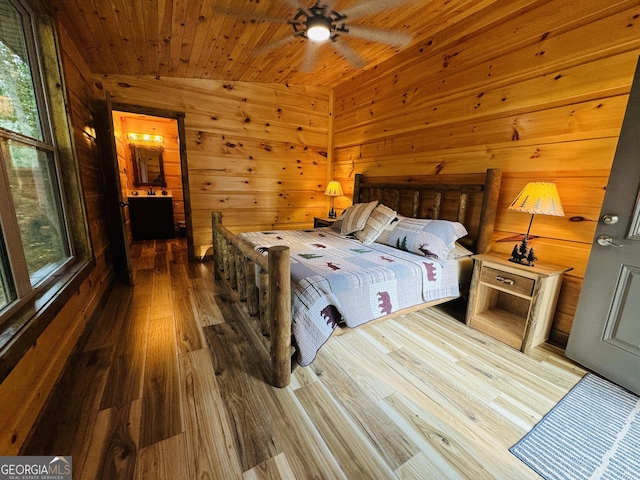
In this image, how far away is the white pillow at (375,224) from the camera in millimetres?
2766

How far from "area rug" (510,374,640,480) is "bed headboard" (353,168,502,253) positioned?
1.24 m

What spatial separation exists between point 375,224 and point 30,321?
2.55 meters

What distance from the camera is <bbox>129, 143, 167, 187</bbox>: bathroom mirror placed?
553 cm

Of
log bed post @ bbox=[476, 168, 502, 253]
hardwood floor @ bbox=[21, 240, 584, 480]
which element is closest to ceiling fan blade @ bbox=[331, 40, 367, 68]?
log bed post @ bbox=[476, 168, 502, 253]

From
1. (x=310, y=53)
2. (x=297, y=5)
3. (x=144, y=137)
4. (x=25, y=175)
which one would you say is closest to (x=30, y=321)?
(x=25, y=175)

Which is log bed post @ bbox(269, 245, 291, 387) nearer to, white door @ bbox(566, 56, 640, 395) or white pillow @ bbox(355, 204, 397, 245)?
white pillow @ bbox(355, 204, 397, 245)

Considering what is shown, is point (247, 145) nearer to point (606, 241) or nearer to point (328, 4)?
point (328, 4)

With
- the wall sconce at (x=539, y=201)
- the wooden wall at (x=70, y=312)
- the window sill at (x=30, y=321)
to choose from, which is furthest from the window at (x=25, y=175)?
the wall sconce at (x=539, y=201)

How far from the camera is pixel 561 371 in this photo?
1779 mm

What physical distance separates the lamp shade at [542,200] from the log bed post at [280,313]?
1747mm

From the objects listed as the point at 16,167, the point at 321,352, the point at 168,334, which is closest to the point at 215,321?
the point at 168,334

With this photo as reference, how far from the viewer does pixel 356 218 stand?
10.00 ft

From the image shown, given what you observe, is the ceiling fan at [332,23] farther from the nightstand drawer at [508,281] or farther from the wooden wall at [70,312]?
the nightstand drawer at [508,281]

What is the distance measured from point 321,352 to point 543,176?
2198 millimetres
